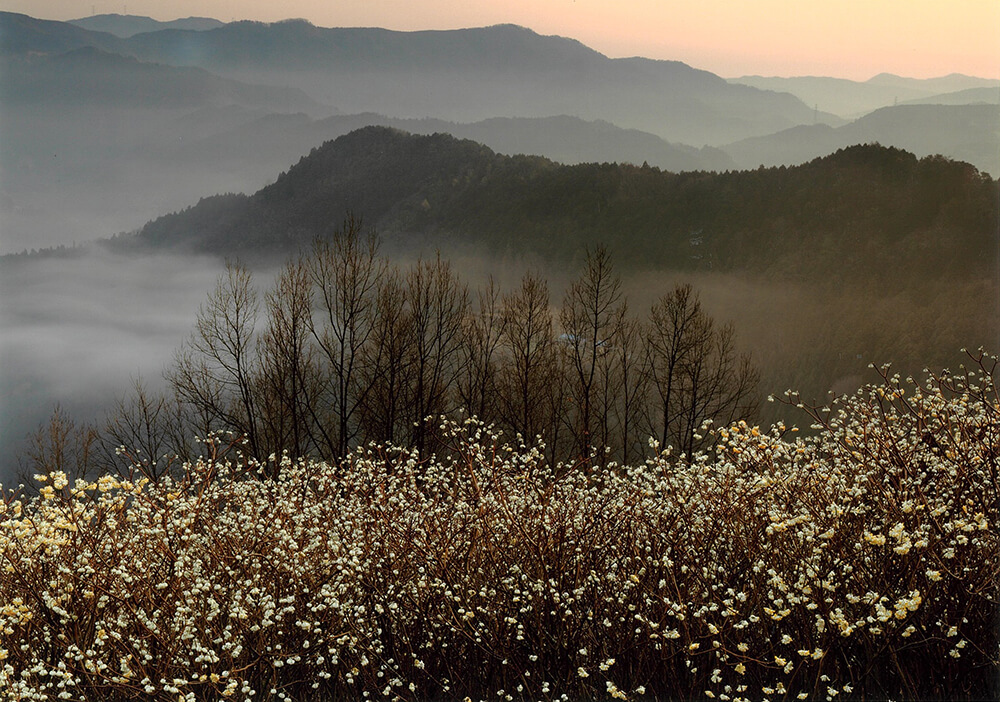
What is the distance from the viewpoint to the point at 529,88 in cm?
1905

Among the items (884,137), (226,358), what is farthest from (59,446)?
(884,137)

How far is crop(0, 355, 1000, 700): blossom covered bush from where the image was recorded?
5.79 m

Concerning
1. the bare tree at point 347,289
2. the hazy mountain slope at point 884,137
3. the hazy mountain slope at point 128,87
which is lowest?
the bare tree at point 347,289

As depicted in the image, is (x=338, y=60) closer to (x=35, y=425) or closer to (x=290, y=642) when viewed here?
(x=35, y=425)

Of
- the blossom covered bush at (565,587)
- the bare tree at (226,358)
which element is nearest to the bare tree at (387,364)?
the bare tree at (226,358)

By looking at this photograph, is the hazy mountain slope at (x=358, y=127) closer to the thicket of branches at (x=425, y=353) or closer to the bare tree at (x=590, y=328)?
the thicket of branches at (x=425, y=353)

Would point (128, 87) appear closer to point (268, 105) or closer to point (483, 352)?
point (268, 105)

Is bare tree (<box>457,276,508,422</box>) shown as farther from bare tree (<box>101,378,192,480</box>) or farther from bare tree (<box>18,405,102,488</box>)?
bare tree (<box>18,405,102,488</box>)

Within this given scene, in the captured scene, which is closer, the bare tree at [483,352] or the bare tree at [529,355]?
the bare tree at [483,352]

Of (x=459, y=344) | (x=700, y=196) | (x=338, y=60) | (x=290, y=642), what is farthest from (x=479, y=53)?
(x=700, y=196)

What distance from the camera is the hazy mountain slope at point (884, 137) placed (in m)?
20.4

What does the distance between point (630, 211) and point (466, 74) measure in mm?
20365

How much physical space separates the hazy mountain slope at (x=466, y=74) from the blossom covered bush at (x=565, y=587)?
10331 millimetres

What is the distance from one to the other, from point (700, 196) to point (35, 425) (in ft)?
110
